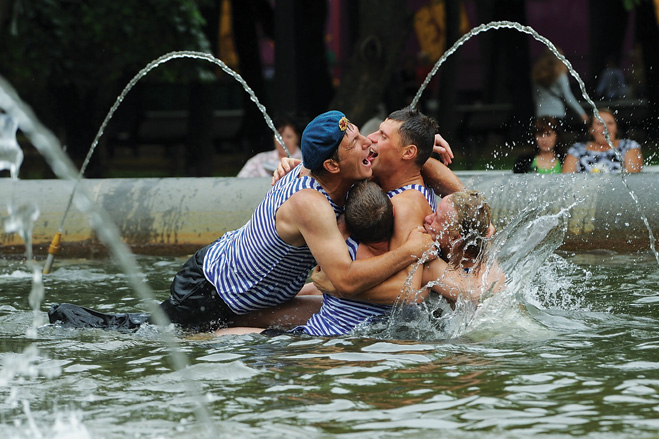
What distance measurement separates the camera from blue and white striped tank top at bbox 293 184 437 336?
5.65m

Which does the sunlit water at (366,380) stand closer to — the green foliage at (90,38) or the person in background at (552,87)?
the green foliage at (90,38)

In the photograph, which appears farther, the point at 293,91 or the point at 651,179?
the point at 293,91

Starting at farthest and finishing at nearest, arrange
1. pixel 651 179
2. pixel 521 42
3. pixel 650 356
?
pixel 521 42, pixel 651 179, pixel 650 356

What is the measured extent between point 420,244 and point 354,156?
1.73 feet

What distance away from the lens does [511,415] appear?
4223mm

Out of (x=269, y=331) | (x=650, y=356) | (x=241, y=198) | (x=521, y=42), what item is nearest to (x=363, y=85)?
(x=241, y=198)

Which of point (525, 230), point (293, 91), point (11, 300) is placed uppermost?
point (293, 91)

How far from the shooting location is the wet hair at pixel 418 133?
571cm

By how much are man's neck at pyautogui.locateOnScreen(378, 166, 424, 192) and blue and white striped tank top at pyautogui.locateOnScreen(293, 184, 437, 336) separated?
0.09ft

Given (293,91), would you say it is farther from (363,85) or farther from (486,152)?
(486,152)

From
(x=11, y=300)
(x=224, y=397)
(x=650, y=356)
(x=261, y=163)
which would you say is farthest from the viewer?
(x=261, y=163)

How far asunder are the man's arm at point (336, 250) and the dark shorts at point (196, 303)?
80 centimetres

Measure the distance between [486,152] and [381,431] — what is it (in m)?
14.5

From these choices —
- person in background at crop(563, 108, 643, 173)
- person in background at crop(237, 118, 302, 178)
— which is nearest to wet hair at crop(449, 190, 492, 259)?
person in background at crop(563, 108, 643, 173)
